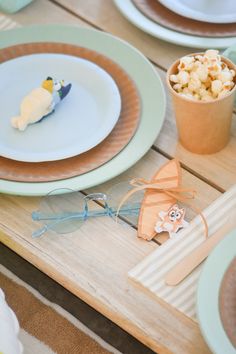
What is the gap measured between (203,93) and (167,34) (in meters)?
0.25

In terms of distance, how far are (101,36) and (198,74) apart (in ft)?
0.95

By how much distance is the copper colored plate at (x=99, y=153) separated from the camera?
48.9 inches

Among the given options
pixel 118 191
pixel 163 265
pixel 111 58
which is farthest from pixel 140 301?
pixel 111 58

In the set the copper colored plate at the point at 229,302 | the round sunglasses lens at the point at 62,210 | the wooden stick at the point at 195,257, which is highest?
the copper colored plate at the point at 229,302

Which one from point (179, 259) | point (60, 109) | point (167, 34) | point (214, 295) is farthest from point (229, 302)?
point (167, 34)

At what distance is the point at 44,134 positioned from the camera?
1303 mm

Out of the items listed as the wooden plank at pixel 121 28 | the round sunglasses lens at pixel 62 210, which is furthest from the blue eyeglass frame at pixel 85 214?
the wooden plank at pixel 121 28

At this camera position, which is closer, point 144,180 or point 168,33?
point 144,180

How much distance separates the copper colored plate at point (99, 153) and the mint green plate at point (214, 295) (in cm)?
28

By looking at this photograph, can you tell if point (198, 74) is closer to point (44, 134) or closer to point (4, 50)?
point (44, 134)

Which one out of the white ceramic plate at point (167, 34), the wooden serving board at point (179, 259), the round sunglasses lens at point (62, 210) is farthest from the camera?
the white ceramic plate at point (167, 34)

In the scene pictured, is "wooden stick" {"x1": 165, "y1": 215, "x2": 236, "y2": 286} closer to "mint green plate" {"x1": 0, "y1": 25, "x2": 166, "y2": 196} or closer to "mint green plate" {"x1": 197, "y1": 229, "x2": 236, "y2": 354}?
"mint green plate" {"x1": 197, "y1": 229, "x2": 236, "y2": 354}

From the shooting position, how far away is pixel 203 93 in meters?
1.22

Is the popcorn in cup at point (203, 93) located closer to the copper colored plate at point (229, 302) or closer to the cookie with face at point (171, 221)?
the cookie with face at point (171, 221)
